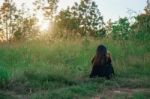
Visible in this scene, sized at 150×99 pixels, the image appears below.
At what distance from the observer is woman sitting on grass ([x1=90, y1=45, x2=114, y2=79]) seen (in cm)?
1155

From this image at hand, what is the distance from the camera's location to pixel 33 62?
13.9m

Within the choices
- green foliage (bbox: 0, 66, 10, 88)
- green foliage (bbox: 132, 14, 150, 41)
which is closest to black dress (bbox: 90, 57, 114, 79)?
green foliage (bbox: 0, 66, 10, 88)

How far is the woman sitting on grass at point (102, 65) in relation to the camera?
11.5 m

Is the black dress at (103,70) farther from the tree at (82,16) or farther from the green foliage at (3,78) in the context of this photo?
the tree at (82,16)

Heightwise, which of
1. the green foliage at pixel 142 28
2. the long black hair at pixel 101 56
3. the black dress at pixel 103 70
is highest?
the green foliage at pixel 142 28

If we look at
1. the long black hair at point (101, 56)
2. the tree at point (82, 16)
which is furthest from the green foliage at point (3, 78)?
the tree at point (82, 16)

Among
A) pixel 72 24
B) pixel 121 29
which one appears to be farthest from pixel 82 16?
pixel 121 29

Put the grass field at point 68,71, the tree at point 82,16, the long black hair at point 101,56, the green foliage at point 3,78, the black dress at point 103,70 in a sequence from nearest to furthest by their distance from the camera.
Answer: the grass field at point 68,71 → the green foliage at point 3,78 → the black dress at point 103,70 → the long black hair at point 101,56 → the tree at point 82,16

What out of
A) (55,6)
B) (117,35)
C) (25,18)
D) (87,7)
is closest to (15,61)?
(117,35)

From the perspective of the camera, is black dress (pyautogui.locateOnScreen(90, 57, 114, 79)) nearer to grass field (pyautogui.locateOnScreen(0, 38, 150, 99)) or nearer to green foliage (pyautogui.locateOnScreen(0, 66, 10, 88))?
grass field (pyautogui.locateOnScreen(0, 38, 150, 99))

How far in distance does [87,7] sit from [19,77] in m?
29.2

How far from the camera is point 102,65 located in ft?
38.5

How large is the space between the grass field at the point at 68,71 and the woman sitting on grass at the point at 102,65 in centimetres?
32

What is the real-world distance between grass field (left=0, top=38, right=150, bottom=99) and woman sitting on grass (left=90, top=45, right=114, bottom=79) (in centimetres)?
32
